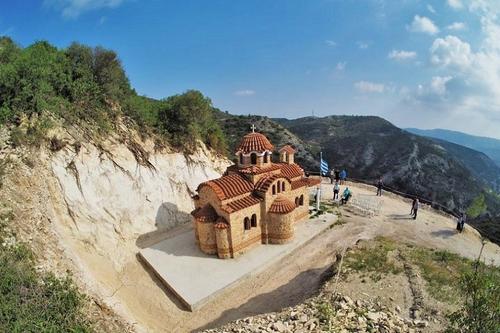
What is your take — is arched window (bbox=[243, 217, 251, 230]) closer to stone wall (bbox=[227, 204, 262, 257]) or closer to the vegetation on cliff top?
stone wall (bbox=[227, 204, 262, 257])

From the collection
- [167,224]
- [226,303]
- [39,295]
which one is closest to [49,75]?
[167,224]

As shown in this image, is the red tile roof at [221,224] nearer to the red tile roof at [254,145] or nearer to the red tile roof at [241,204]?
the red tile roof at [241,204]

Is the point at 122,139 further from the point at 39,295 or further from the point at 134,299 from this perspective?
the point at 39,295

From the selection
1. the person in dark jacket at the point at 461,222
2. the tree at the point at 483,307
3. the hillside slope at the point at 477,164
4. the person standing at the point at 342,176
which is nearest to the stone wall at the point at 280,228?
the tree at the point at 483,307

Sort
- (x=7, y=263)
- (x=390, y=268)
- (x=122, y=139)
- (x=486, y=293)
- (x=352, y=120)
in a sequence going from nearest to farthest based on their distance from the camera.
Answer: (x=486, y=293), (x=7, y=263), (x=390, y=268), (x=122, y=139), (x=352, y=120)

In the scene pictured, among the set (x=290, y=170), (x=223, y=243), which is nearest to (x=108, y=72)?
(x=290, y=170)
